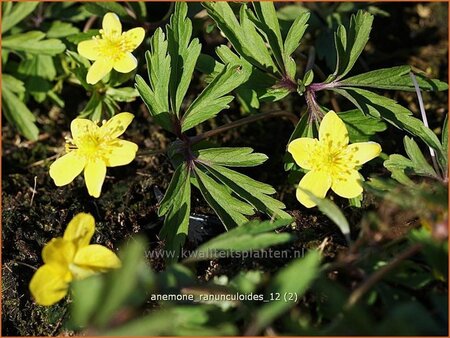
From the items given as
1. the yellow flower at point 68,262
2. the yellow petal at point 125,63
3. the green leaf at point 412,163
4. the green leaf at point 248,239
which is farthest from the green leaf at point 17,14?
the green leaf at point 412,163

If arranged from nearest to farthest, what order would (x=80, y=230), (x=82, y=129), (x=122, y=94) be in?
1. (x=80, y=230)
2. (x=82, y=129)
3. (x=122, y=94)

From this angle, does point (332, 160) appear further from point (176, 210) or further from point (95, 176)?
point (95, 176)

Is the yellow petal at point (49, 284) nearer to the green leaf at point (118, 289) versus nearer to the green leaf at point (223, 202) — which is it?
the green leaf at point (118, 289)

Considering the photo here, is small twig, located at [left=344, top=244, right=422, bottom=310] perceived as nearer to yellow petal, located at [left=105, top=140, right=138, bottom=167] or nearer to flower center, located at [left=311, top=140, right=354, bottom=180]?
flower center, located at [left=311, top=140, right=354, bottom=180]

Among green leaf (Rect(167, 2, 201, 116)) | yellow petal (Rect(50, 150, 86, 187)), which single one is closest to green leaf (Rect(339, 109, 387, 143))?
green leaf (Rect(167, 2, 201, 116))

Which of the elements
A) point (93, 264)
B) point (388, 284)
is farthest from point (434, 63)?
point (93, 264)

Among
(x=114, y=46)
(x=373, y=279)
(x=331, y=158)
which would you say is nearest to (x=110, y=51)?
(x=114, y=46)

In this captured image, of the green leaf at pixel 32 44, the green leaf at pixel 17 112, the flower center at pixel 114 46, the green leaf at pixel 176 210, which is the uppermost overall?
the flower center at pixel 114 46
